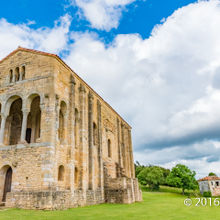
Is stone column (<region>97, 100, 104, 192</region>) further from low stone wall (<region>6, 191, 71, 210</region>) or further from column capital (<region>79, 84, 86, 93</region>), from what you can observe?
low stone wall (<region>6, 191, 71, 210</region>)

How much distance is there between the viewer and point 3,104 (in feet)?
54.7

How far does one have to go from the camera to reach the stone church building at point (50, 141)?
1316cm

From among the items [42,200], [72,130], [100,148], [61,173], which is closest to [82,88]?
[72,130]

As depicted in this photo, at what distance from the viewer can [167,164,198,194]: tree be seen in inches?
1747

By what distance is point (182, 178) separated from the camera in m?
44.9

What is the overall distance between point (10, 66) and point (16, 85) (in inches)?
91.1

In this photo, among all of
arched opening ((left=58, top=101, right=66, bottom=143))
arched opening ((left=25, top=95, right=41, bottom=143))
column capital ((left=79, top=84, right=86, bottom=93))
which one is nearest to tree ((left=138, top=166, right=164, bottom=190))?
column capital ((left=79, top=84, right=86, bottom=93))

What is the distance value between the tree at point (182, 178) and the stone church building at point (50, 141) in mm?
25995

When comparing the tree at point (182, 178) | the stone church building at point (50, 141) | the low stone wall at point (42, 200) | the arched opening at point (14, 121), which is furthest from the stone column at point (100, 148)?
the tree at point (182, 178)

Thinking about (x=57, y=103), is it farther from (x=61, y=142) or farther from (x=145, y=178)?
(x=145, y=178)

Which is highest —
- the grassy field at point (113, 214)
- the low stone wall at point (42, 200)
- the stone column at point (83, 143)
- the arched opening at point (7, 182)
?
the stone column at point (83, 143)

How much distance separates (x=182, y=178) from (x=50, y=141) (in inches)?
1537

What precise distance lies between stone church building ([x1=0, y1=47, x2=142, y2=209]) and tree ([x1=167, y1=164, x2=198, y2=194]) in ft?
85.3

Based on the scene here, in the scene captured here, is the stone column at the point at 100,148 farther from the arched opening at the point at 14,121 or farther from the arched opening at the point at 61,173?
the arched opening at the point at 14,121
